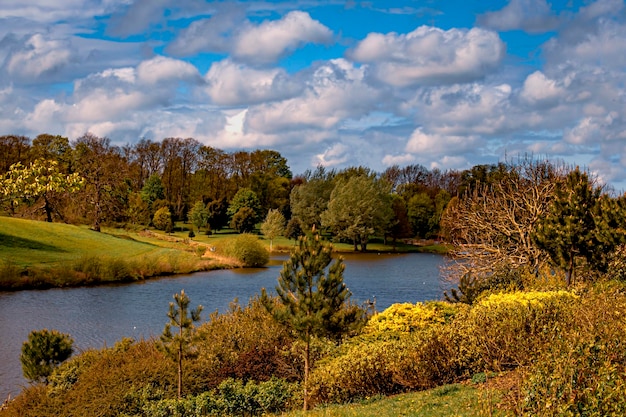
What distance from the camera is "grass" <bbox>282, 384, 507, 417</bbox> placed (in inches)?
388

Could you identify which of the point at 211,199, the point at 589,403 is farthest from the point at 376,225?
the point at 589,403

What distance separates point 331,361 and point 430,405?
4632 millimetres

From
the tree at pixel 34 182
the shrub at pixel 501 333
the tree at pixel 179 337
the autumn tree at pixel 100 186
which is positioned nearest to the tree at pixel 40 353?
the tree at pixel 179 337

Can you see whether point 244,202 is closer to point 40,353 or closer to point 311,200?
point 311,200

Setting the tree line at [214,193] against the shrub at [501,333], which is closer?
the shrub at [501,333]

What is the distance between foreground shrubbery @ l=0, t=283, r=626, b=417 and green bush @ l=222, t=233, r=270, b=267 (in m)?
34.2

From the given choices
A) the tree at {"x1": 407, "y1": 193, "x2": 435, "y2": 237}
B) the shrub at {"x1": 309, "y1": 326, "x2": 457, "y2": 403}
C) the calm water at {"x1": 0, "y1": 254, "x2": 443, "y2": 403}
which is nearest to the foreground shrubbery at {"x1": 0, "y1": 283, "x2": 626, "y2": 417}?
the shrub at {"x1": 309, "y1": 326, "x2": 457, "y2": 403}

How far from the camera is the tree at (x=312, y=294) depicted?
14.0 metres

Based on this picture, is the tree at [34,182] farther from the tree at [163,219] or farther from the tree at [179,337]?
the tree at [163,219]

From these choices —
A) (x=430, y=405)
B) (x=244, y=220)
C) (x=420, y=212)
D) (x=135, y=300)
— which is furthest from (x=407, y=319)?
(x=420, y=212)

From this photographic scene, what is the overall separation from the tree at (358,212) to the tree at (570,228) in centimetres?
4886

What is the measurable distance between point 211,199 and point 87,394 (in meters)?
67.3

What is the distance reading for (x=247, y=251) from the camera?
174 ft

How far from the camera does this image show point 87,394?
48.9 feet
